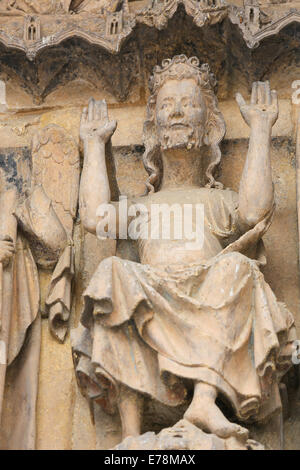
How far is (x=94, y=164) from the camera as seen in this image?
8234 mm

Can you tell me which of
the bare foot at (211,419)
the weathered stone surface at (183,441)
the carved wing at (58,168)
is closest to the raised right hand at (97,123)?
the carved wing at (58,168)

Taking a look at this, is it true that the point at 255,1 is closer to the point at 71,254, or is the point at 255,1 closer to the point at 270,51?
the point at 270,51

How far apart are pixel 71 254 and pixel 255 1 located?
209 centimetres

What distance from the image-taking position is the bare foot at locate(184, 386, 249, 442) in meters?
6.96

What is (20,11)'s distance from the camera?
9.56m

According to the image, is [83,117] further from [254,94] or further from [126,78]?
[254,94]

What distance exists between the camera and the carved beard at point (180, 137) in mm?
8430

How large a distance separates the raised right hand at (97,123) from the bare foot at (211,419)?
1.92 m

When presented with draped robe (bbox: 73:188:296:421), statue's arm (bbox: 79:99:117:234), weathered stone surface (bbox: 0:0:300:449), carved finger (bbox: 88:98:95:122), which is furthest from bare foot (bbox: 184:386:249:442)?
carved finger (bbox: 88:98:95:122)

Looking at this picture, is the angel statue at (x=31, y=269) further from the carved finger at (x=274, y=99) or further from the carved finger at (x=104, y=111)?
the carved finger at (x=274, y=99)

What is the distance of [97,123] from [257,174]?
3.49 feet

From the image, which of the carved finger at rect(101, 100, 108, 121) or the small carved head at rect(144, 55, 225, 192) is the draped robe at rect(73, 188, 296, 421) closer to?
the small carved head at rect(144, 55, 225, 192)

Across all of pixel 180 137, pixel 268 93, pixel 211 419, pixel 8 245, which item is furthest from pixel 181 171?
pixel 211 419
